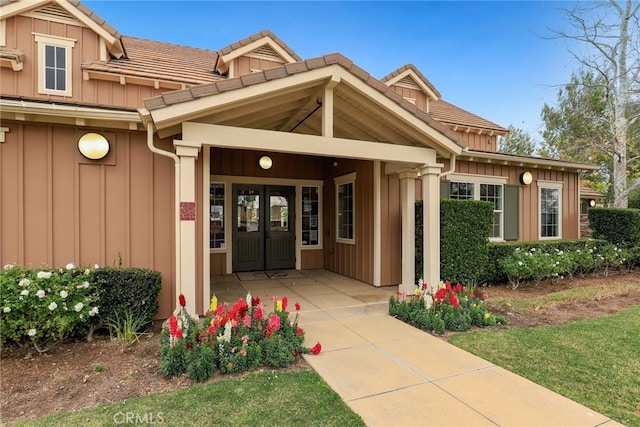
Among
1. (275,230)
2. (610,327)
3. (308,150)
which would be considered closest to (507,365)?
(610,327)

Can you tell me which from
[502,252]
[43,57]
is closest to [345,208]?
[502,252]

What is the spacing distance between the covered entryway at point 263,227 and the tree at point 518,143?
25.4 metres

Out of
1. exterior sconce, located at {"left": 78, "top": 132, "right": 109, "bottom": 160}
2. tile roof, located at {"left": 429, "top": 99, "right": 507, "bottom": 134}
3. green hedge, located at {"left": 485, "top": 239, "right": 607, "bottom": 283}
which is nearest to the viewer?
exterior sconce, located at {"left": 78, "top": 132, "right": 109, "bottom": 160}

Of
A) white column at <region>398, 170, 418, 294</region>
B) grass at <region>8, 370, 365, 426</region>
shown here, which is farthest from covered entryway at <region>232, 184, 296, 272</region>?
grass at <region>8, 370, 365, 426</region>

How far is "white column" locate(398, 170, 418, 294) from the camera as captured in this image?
614cm

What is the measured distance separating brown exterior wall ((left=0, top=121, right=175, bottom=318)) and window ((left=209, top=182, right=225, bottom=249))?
3363mm

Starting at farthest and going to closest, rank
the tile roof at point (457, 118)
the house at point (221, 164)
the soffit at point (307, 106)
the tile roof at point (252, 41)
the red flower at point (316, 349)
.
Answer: the tile roof at point (457, 118) → the tile roof at point (252, 41) → the house at point (221, 164) → the soffit at point (307, 106) → the red flower at point (316, 349)

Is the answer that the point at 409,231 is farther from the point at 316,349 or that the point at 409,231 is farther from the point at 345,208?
the point at 316,349

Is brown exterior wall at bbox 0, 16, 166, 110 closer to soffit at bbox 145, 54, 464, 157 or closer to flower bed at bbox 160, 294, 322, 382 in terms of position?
soffit at bbox 145, 54, 464, 157

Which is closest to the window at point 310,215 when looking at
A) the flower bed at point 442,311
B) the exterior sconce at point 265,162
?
the exterior sconce at point 265,162

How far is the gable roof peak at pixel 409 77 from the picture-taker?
887cm

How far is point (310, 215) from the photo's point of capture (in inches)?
350

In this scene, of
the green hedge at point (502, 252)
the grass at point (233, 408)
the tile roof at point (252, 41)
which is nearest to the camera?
the grass at point (233, 408)

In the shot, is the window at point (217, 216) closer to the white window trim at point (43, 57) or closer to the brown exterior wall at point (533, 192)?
the white window trim at point (43, 57)
